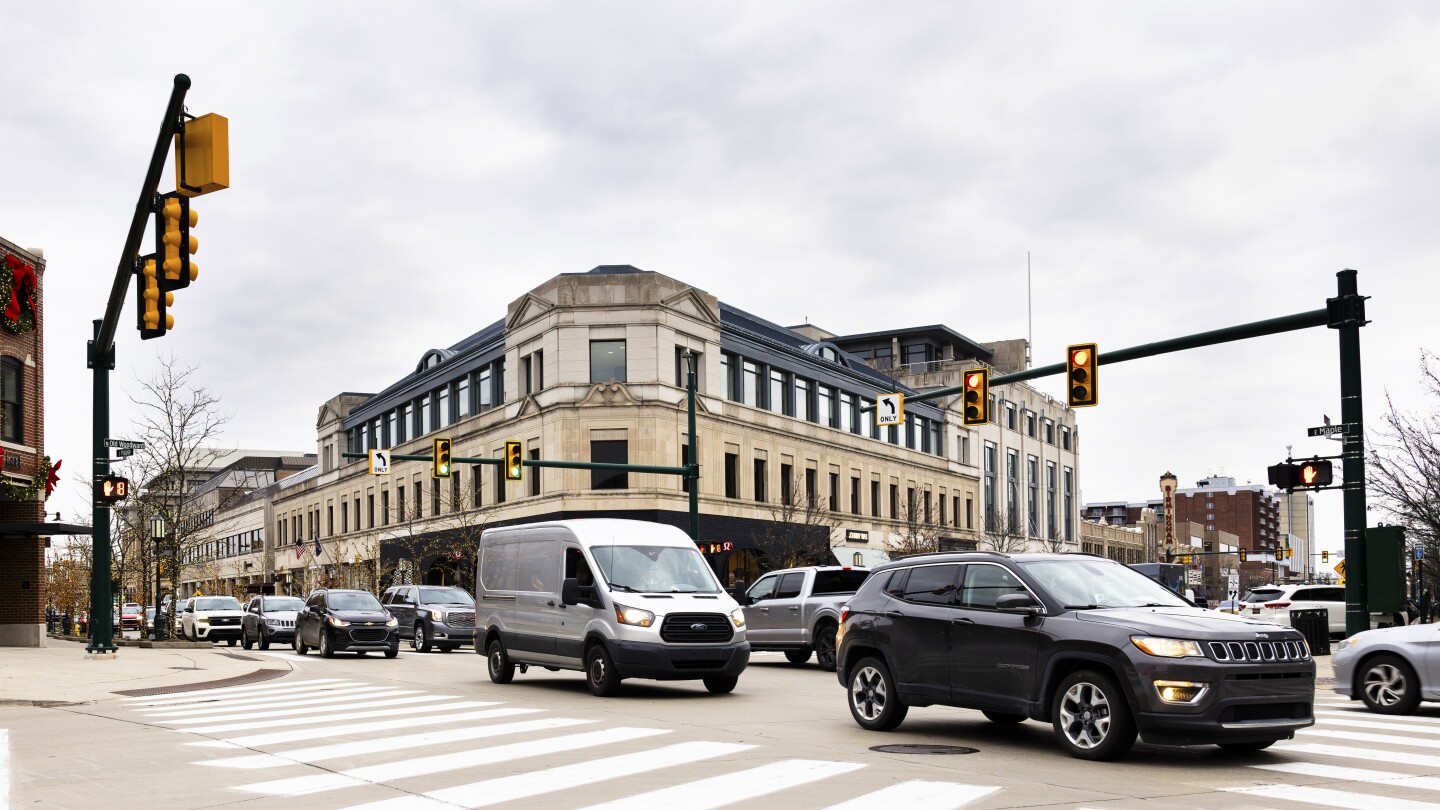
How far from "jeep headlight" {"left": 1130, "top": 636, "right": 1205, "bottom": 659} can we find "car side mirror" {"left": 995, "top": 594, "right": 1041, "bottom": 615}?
1.11m

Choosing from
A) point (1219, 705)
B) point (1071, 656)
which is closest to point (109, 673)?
point (1071, 656)

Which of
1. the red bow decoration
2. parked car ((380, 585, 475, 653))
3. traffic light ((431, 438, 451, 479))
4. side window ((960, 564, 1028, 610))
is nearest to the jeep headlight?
side window ((960, 564, 1028, 610))

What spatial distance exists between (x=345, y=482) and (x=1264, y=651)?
75.1 meters

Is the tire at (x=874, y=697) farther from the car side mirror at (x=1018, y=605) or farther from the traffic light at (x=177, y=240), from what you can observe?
the traffic light at (x=177, y=240)

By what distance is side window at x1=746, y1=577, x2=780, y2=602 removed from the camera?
2541cm

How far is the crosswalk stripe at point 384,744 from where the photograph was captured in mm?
11105

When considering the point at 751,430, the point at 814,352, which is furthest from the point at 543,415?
the point at 814,352

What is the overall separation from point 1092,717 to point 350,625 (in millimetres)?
22699

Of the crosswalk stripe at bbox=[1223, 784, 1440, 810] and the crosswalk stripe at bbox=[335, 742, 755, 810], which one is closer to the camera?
the crosswalk stripe at bbox=[1223, 784, 1440, 810]

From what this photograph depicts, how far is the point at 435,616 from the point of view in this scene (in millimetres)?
33406

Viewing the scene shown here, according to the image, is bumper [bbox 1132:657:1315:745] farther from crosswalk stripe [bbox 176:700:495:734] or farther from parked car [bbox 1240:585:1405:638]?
parked car [bbox 1240:585:1405:638]

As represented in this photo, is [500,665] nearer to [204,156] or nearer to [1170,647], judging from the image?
[204,156]

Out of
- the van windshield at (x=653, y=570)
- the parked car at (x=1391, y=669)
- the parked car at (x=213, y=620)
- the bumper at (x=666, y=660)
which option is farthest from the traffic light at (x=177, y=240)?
the parked car at (x=213, y=620)

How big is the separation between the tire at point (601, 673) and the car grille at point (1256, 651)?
911 cm
